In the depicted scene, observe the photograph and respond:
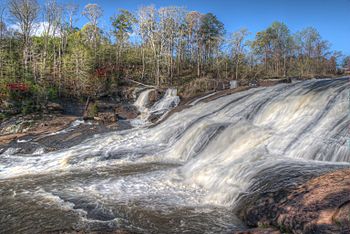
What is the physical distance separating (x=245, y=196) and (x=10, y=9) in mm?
29679

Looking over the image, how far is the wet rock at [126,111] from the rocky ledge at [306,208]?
16.1m

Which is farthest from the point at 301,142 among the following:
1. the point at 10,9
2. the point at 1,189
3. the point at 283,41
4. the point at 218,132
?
the point at 283,41

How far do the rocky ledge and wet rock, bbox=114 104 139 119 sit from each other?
16072mm

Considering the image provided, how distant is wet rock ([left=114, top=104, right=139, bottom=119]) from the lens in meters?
21.5

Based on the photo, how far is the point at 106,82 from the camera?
30.9m

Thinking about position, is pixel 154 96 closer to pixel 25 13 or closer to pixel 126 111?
pixel 126 111

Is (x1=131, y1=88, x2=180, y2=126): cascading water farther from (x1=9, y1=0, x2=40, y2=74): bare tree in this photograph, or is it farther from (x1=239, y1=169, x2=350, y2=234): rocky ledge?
(x1=239, y1=169, x2=350, y2=234): rocky ledge

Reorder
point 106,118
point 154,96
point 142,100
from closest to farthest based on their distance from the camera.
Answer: point 106,118 < point 154,96 < point 142,100

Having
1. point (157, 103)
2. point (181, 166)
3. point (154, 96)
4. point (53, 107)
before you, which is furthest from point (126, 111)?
point (181, 166)

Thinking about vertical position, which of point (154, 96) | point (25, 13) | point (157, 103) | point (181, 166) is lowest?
point (181, 166)

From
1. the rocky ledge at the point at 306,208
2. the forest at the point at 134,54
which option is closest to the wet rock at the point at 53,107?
the forest at the point at 134,54

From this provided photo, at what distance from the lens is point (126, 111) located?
889 inches

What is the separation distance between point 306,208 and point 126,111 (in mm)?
18709

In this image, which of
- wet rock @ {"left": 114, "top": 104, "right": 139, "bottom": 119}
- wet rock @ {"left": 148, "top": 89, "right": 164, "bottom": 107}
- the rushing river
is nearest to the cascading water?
wet rock @ {"left": 148, "top": 89, "right": 164, "bottom": 107}
